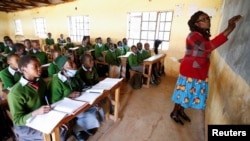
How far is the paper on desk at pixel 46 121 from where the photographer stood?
3.48ft

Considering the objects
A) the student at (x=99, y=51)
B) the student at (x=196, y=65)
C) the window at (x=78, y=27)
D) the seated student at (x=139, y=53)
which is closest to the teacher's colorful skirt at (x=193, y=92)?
the student at (x=196, y=65)

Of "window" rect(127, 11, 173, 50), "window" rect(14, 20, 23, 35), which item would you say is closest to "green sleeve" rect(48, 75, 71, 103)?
"window" rect(127, 11, 173, 50)

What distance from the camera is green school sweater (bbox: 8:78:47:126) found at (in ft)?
3.92

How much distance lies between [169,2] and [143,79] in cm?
237

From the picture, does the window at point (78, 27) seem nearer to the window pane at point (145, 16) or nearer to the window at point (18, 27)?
the window pane at point (145, 16)

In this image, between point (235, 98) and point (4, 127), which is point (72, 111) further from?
point (235, 98)

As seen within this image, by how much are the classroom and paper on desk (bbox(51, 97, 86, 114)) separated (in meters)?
0.31

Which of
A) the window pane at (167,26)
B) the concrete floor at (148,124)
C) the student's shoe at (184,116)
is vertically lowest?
the concrete floor at (148,124)

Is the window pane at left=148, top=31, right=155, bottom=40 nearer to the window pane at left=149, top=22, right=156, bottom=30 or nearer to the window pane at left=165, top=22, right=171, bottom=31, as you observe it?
the window pane at left=149, top=22, right=156, bottom=30

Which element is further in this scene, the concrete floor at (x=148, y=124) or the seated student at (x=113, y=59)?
the seated student at (x=113, y=59)

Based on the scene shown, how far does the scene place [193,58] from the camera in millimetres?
1756

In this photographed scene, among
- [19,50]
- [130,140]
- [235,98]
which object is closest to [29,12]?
[19,50]

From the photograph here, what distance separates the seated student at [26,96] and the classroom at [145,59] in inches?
2.5

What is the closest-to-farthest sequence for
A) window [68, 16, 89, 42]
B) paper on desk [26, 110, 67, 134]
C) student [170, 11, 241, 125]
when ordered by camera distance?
paper on desk [26, 110, 67, 134], student [170, 11, 241, 125], window [68, 16, 89, 42]
